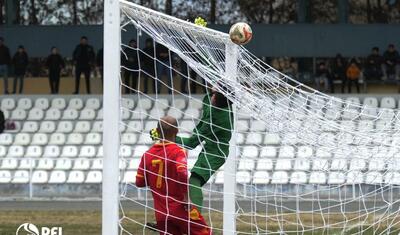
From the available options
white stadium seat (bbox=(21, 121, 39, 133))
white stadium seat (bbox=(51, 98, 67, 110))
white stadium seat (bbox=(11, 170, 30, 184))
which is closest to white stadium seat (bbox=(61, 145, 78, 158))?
white stadium seat (bbox=(11, 170, 30, 184))

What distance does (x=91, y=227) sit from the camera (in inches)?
477

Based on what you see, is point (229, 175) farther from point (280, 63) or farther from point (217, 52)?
point (280, 63)

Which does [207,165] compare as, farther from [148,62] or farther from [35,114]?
[35,114]

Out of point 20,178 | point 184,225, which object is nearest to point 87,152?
point 20,178

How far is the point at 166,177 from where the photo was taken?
7.69 m

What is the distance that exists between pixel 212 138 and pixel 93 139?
11238 millimetres

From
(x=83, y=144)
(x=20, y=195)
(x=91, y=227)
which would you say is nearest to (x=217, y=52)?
(x=91, y=227)

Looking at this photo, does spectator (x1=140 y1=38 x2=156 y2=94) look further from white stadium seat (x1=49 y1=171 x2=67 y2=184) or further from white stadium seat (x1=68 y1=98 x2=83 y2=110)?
white stadium seat (x1=49 y1=171 x2=67 y2=184)

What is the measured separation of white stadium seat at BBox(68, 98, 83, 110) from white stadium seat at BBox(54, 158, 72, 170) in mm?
3326

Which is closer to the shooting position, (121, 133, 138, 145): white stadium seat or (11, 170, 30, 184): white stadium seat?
(11, 170, 30, 184): white stadium seat

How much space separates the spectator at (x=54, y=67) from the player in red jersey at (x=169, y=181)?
15.3m

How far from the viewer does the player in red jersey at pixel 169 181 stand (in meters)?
7.67

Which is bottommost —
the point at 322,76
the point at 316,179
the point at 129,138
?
the point at 316,179

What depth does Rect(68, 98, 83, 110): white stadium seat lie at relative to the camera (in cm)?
2166
